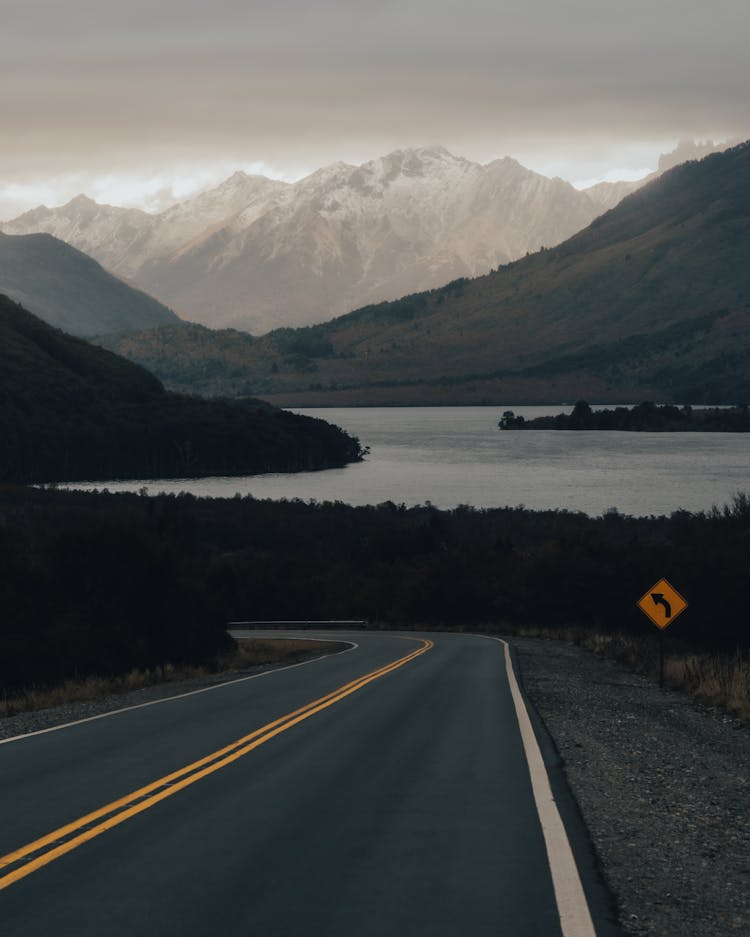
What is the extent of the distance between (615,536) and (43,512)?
164 feet

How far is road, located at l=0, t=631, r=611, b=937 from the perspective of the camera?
740 cm

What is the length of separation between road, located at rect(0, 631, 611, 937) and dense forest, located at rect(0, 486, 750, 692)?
1319 centimetres

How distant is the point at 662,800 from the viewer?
11.6 metres

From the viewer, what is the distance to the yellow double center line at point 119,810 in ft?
27.9

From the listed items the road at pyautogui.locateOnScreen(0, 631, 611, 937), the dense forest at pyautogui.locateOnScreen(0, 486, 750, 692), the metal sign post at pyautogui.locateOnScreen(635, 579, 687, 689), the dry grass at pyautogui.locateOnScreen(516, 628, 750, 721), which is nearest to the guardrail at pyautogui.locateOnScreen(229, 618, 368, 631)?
the dense forest at pyautogui.locateOnScreen(0, 486, 750, 692)

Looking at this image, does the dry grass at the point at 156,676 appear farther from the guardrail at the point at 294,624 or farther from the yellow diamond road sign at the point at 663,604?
the guardrail at the point at 294,624

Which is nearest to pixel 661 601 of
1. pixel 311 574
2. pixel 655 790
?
pixel 655 790

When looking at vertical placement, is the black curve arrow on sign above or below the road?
above

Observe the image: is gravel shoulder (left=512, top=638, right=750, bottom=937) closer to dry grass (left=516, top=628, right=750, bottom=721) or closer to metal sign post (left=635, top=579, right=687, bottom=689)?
dry grass (left=516, top=628, right=750, bottom=721)

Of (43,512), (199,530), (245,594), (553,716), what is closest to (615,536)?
(199,530)

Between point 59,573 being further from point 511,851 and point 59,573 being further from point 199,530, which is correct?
point 199,530

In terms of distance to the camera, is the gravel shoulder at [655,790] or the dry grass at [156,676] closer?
the gravel shoulder at [655,790]

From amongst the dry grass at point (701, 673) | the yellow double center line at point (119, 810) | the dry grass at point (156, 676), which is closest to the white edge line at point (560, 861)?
the yellow double center line at point (119, 810)

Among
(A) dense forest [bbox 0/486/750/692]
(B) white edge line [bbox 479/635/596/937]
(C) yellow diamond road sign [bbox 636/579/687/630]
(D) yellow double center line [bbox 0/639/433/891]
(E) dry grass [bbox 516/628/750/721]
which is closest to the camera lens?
(B) white edge line [bbox 479/635/596/937]
